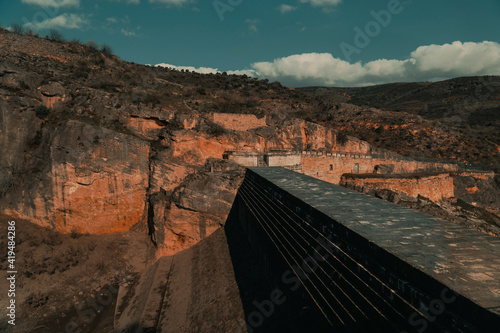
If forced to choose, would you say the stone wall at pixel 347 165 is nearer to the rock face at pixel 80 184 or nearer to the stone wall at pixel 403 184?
the stone wall at pixel 403 184

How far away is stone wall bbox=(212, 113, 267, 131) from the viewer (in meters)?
17.2

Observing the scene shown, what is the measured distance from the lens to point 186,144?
13938 mm

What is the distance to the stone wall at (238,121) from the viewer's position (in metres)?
17.2

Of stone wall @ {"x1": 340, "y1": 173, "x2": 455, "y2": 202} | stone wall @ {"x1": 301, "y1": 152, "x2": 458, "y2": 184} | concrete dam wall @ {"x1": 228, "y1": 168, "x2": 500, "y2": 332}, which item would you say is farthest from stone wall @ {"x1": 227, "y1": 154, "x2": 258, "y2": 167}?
stone wall @ {"x1": 340, "y1": 173, "x2": 455, "y2": 202}

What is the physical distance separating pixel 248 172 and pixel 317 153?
21.9 feet

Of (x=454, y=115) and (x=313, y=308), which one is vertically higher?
(x=454, y=115)

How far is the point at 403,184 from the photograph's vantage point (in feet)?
60.6

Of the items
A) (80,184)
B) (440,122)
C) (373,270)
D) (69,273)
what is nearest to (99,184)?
(80,184)

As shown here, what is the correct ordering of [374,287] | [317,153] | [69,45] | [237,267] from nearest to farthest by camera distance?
1. [374,287]
2. [237,267]
3. [317,153]
4. [69,45]

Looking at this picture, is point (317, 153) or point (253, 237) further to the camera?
point (317, 153)

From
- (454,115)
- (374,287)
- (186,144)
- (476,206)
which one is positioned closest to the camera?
(374,287)

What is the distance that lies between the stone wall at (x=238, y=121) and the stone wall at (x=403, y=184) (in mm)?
7453

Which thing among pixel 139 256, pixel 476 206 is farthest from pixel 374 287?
pixel 476 206

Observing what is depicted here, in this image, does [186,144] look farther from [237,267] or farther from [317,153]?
[317,153]
